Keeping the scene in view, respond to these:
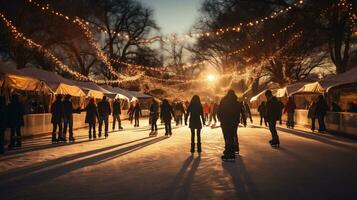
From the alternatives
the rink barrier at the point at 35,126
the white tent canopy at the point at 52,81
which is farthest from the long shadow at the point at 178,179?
the white tent canopy at the point at 52,81

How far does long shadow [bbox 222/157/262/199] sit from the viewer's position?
17.1 feet

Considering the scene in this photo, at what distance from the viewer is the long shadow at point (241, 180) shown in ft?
17.1

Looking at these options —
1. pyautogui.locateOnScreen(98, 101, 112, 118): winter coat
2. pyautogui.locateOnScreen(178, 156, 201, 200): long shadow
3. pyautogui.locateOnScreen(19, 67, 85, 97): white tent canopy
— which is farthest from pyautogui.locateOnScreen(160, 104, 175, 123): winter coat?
pyautogui.locateOnScreen(19, 67, 85, 97): white tent canopy

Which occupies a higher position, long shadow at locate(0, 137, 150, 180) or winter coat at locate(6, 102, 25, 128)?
winter coat at locate(6, 102, 25, 128)

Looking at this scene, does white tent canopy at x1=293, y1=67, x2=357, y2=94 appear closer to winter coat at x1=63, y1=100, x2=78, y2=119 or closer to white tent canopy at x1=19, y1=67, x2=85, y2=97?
winter coat at x1=63, y1=100, x2=78, y2=119

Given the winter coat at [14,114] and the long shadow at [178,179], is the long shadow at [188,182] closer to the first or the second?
the long shadow at [178,179]

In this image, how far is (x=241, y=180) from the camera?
20.4 feet

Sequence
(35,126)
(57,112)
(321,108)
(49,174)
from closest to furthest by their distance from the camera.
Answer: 1. (49,174)
2. (57,112)
3. (35,126)
4. (321,108)

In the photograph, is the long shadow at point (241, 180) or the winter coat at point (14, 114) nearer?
the long shadow at point (241, 180)

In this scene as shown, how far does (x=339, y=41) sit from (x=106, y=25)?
90.6 ft

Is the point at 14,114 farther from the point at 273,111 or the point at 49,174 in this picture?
the point at 273,111

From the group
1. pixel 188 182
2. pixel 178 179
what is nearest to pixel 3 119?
pixel 178 179

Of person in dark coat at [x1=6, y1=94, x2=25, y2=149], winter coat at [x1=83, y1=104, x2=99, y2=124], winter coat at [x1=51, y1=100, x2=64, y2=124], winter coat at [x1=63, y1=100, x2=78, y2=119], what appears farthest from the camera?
winter coat at [x1=83, y1=104, x2=99, y2=124]

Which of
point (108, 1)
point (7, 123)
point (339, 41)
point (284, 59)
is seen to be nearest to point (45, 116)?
point (7, 123)
